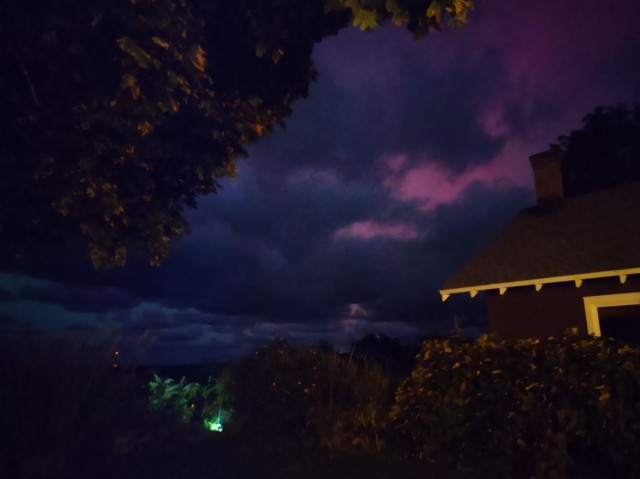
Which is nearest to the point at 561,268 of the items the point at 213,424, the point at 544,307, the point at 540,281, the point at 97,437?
the point at 540,281

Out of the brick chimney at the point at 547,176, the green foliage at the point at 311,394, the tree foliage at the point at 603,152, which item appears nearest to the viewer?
the green foliage at the point at 311,394

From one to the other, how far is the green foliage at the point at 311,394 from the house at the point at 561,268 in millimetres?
2946

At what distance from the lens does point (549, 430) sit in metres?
6.38

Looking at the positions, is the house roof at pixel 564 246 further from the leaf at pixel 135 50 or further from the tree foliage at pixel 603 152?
the tree foliage at pixel 603 152

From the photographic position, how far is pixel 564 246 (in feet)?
38.0

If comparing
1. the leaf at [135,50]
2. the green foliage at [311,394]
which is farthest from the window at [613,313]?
the leaf at [135,50]

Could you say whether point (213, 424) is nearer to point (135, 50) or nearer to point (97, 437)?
point (97, 437)

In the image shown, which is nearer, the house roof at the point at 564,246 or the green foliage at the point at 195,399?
the house roof at the point at 564,246

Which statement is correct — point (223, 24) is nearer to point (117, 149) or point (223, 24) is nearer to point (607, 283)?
point (117, 149)

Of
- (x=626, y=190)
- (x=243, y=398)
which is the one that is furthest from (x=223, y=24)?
(x=626, y=190)

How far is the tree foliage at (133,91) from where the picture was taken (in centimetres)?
595

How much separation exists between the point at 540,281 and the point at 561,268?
0.47m

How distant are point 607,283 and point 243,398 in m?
7.35

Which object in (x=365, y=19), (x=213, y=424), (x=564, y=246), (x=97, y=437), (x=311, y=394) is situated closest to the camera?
(x=365, y=19)
